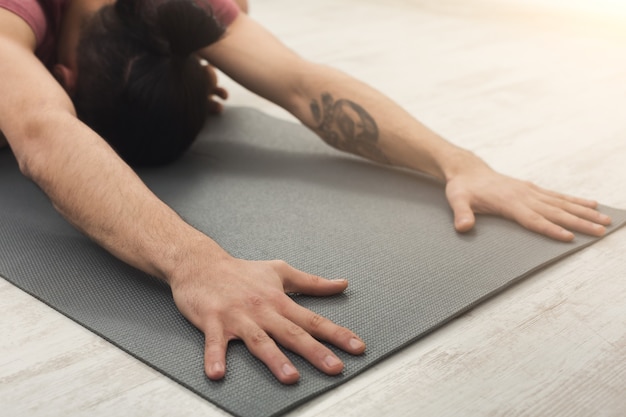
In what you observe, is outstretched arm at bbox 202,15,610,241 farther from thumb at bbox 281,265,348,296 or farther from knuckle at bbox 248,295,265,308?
knuckle at bbox 248,295,265,308

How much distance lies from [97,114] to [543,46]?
2.17m

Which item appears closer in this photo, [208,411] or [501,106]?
[208,411]

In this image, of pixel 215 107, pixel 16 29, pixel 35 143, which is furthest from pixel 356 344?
pixel 215 107

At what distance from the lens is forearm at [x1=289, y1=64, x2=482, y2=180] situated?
204 cm

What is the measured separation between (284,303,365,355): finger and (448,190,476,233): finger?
52cm

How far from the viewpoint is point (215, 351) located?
1319 mm

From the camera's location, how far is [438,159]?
1.99 meters

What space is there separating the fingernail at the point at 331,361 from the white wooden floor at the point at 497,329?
0.04 metres

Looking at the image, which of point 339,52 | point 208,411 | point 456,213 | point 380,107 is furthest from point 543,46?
point 208,411

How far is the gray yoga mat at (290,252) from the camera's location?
137 centimetres

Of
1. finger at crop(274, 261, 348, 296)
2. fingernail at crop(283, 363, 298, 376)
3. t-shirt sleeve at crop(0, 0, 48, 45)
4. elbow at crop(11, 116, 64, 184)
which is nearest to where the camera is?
fingernail at crop(283, 363, 298, 376)

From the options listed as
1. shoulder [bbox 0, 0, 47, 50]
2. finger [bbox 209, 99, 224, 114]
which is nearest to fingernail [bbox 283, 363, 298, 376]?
shoulder [bbox 0, 0, 47, 50]

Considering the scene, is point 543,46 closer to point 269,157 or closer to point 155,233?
point 269,157

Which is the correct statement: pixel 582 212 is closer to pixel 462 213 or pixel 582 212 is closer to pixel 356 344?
pixel 462 213
